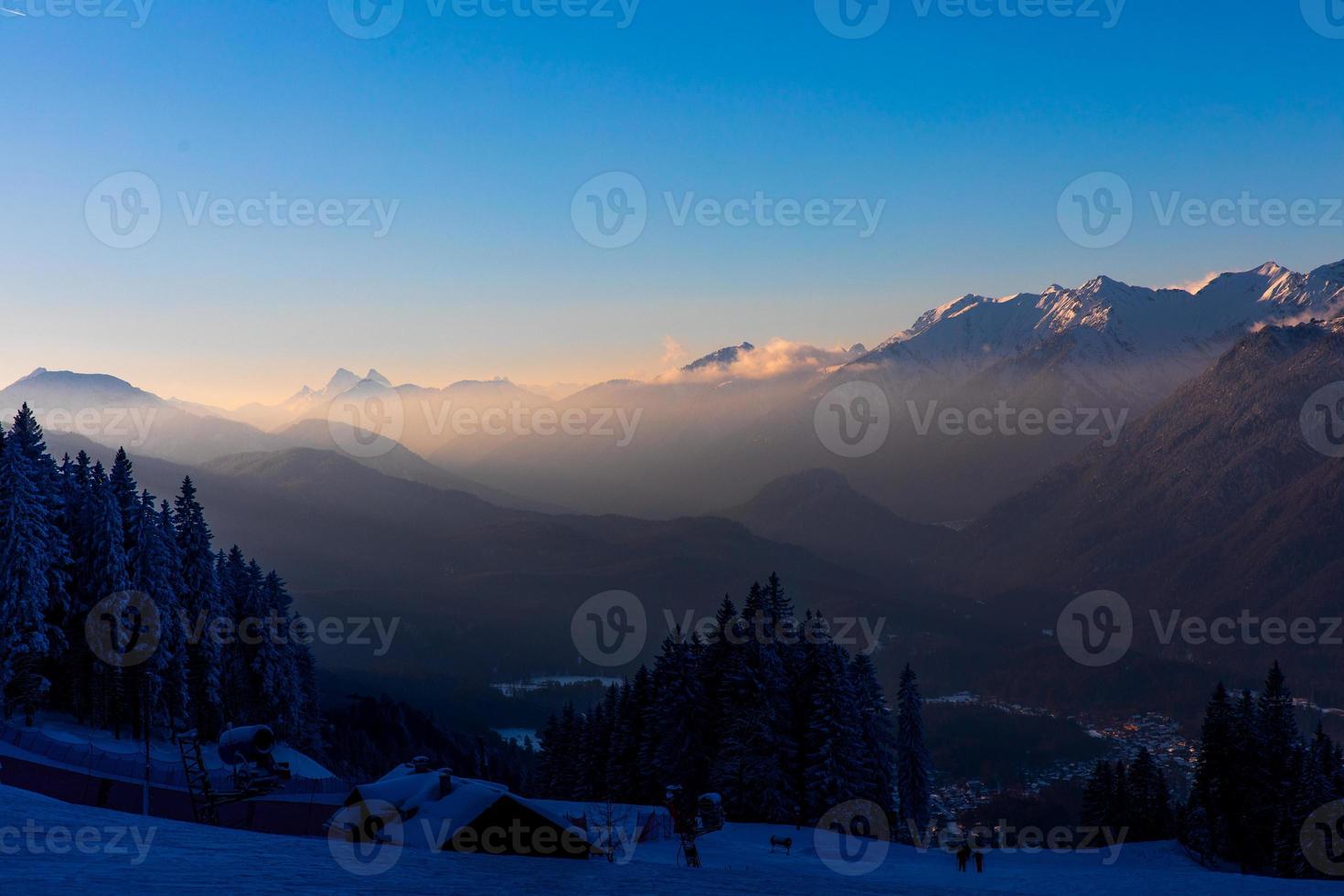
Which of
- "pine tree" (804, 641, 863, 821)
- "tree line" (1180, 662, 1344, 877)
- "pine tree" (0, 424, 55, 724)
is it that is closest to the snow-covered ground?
"pine tree" (804, 641, 863, 821)

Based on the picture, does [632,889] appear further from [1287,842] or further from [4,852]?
[1287,842]

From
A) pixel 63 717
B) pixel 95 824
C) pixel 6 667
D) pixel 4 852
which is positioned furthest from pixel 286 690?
pixel 4 852

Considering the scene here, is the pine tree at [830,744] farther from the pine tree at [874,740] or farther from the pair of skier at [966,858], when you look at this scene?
the pair of skier at [966,858]

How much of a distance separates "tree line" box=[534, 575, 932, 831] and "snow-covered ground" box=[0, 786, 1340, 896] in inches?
727

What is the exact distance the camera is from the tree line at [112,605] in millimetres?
56156

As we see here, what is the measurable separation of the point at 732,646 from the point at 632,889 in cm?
3966

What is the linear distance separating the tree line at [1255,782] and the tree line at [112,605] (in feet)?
202

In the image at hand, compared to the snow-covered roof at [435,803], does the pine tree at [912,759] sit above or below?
below

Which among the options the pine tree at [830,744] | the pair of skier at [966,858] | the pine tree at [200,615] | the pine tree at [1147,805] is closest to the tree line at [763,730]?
the pine tree at [830,744]

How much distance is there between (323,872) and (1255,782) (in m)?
62.2

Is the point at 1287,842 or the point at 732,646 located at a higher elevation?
the point at 732,646

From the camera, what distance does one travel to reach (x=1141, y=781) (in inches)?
3049

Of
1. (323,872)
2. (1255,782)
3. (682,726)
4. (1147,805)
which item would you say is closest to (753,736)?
(682,726)

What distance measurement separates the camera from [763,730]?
6209cm
